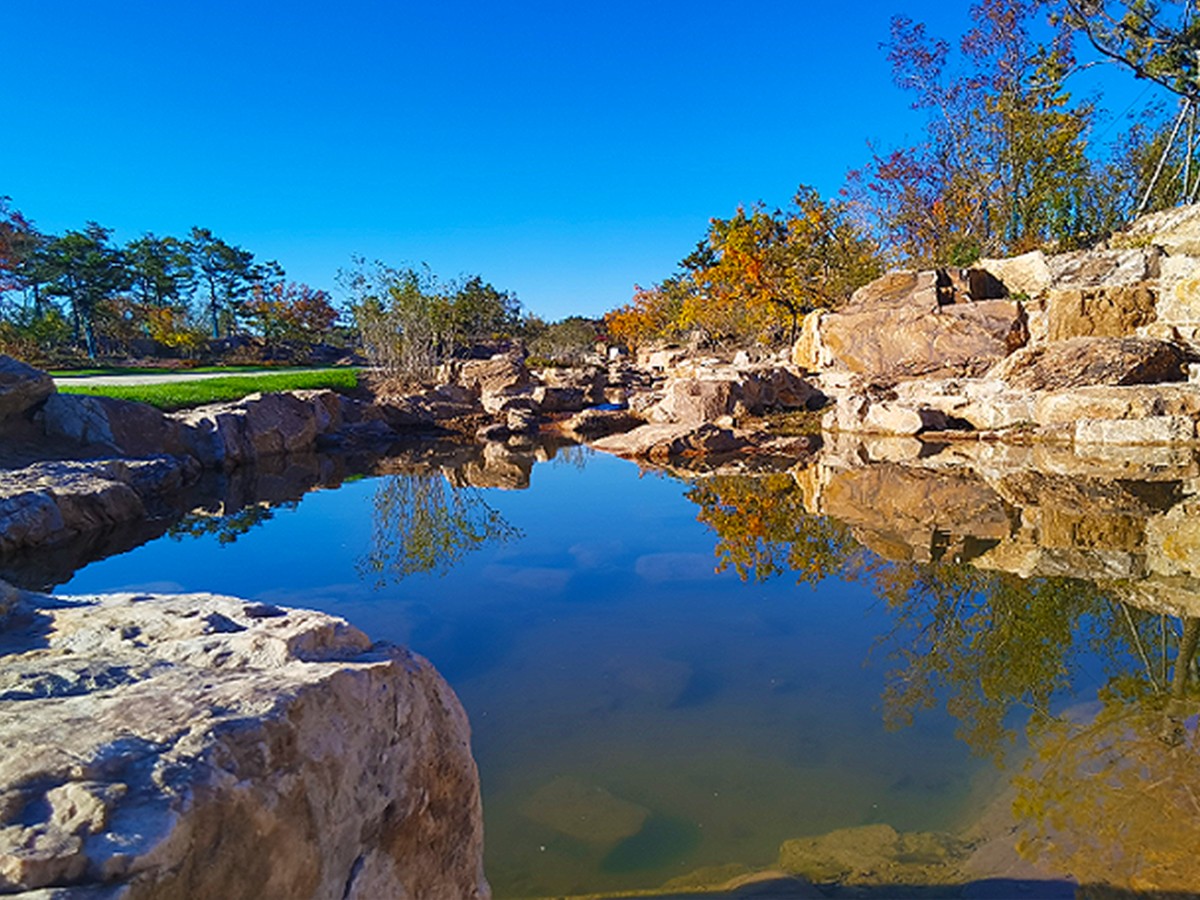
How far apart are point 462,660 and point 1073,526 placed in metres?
5.92

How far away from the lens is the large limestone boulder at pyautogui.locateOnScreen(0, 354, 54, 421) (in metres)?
8.85

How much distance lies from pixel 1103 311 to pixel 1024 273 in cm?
328

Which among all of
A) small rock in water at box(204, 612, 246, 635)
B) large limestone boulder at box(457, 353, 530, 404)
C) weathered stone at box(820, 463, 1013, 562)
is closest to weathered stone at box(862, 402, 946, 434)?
weathered stone at box(820, 463, 1013, 562)

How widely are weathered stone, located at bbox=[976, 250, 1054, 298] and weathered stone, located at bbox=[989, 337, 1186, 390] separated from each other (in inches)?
164

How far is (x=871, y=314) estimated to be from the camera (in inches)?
701

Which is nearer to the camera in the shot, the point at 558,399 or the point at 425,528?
the point at 425,528

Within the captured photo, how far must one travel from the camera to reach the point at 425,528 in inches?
306

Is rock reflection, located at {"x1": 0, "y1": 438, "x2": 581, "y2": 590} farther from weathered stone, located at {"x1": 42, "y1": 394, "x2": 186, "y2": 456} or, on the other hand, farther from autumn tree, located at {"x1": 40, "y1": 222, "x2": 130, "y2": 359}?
autumn tree, located at {"x1": 40, "y1": 222, "x2": 130, "y2": 359}

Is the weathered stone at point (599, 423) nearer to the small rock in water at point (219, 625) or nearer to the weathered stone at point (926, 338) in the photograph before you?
the weathered stone at point (926, 338)

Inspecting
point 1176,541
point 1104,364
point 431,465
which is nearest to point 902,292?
point 1104,364

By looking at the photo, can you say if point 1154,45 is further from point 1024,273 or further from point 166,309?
point 166,309

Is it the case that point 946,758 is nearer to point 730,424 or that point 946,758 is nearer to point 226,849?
point 226,849

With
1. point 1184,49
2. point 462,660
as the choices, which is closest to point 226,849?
point 462,660

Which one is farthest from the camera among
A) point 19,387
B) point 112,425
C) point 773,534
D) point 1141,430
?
point 1141,430
